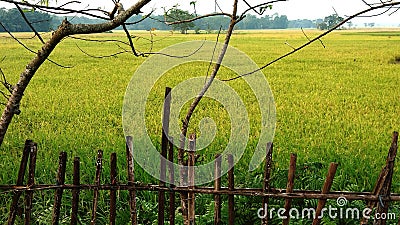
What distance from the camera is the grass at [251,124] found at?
147 inches

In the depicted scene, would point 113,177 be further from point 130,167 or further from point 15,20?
point 15,20

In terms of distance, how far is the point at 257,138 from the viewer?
5641 mm

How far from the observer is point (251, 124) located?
6.62 meters

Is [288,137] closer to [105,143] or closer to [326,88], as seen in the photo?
[105,143]

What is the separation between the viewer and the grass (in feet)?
12.2

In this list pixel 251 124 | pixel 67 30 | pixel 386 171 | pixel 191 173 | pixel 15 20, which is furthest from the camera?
pixel 15 20

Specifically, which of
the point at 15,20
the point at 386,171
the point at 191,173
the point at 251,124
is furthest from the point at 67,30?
the point at 15,20

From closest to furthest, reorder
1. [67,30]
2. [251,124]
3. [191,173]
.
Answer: [67,30] < [191,173] < [251,124]

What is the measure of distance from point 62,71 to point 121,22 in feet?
39.6

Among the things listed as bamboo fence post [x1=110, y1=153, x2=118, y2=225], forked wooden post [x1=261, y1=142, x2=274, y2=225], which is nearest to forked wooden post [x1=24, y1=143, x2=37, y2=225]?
bamboo fence post [x1=110, y1=153, x2=118, y2=225]

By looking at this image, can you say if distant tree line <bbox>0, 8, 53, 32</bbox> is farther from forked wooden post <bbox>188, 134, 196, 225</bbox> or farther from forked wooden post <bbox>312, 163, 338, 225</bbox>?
forked wooden post <bbox>312, 163, 338, 225</bbox>

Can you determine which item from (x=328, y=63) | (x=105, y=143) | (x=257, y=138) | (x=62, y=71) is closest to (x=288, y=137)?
(x=257, y=138)

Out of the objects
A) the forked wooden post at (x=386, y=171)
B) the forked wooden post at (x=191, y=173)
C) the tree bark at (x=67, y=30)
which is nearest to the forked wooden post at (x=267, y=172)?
the forked wooden post at (x=191, y=173)

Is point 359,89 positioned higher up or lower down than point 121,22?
lower down
